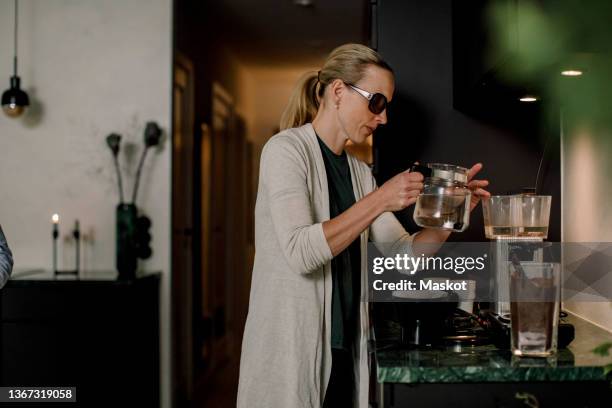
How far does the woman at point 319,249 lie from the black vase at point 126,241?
1.66 meters

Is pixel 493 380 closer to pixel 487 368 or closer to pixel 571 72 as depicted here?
pixel 487 368

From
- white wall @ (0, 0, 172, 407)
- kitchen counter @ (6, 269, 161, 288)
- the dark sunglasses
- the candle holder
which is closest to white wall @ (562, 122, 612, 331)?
the dark sunglasses

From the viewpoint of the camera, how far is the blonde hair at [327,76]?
1.73 m

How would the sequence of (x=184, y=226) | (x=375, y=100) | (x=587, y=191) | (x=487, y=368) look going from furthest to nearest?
(x=184, y=226) → (x=587, y=191) → (x=375, y=100) → (x=487, y=368)

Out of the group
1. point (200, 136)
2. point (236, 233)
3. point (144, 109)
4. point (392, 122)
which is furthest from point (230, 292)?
point (392, 122)

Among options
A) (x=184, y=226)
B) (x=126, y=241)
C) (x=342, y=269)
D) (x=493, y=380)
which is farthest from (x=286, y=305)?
(x=184, y=226)

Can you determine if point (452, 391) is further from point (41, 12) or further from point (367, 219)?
point (41, 12)

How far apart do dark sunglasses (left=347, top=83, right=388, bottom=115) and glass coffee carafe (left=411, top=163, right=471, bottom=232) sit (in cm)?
25

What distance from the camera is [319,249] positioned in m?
1.52

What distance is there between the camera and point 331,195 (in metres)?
1.81

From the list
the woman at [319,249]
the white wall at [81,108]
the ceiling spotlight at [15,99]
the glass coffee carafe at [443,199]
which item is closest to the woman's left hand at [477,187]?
the woman at [319,249]

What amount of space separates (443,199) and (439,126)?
73 cm

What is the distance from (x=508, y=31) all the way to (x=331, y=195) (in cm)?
63

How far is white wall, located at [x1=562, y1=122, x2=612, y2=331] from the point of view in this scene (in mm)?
1823
